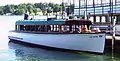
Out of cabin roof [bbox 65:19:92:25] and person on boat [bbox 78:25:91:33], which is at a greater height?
cabin roof [bbox 65:19:92:25]

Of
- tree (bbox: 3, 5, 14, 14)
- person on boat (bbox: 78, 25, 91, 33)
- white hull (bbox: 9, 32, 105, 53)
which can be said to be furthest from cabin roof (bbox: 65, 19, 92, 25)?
tree (bbox: 3, 5, 14, 14)

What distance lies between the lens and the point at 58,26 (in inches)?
1756

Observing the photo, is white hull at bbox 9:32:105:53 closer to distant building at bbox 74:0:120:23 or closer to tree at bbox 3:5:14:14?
distant building at bbox 74:0:120:23

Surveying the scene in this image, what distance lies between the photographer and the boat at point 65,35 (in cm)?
4031

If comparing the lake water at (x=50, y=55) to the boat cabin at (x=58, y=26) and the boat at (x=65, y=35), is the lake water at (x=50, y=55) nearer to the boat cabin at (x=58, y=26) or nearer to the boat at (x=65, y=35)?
the boat at (x=65, y=35)

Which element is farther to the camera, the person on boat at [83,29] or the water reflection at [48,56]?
the person on boat at [83,29]

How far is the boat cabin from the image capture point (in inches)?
1670

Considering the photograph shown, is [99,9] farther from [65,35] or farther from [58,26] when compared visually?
[65,35]

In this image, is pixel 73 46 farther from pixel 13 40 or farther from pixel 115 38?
pixel 13 40

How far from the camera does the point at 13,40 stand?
178 ft

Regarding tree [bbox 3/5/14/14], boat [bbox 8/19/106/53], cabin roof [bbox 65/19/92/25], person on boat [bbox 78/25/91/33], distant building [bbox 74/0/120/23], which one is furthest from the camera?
tree [bbox 3/5/14/14]

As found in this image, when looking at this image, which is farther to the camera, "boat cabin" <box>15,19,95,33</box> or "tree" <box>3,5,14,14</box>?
"tree" <box>3,5,14,14</box>

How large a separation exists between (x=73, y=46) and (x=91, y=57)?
10.5 feet

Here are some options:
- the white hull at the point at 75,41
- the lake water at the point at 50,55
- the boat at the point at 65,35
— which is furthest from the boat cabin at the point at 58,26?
the lake water at the point at 50,55
